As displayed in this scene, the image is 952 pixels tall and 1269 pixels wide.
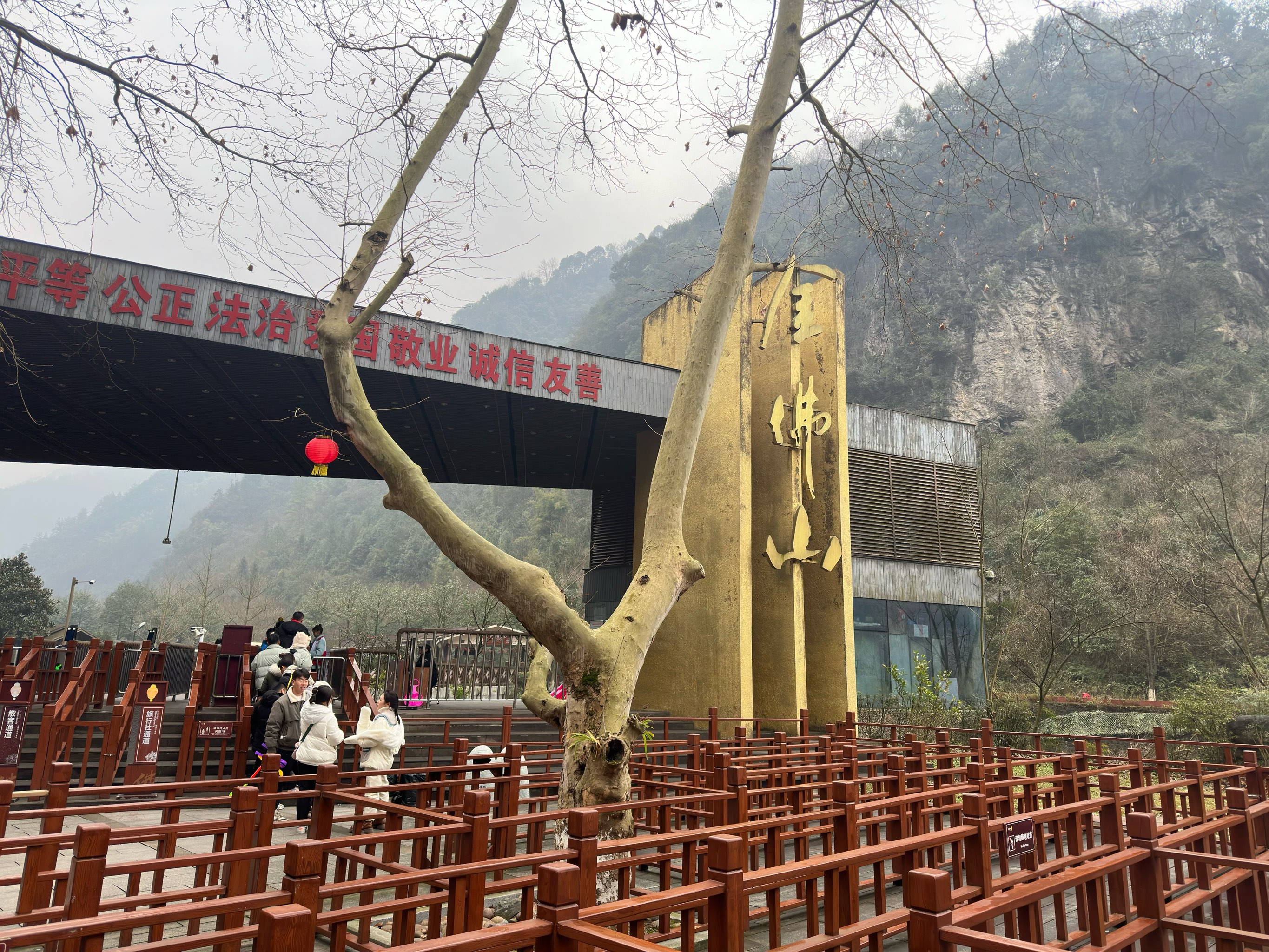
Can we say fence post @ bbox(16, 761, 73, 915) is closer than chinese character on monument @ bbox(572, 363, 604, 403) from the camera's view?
Yes

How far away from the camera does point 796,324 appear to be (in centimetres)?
1337

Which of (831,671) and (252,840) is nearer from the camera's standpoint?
(252,840)

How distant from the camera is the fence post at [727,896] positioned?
84.3 inches

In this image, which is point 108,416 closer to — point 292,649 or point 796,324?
point 292,649

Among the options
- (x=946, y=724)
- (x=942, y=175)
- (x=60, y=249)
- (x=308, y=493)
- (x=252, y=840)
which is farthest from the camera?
(x=308, y=493)

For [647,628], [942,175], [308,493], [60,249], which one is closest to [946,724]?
[647,628]

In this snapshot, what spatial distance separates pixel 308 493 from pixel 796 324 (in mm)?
81371

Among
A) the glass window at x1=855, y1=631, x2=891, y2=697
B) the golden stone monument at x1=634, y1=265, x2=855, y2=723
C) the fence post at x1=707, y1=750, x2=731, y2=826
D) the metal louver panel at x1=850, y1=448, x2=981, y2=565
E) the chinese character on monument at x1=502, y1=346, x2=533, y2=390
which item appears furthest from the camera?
the metal louver panel at x1=850, y1=448, x2=981, y2=565

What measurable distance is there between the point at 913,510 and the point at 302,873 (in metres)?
16.1

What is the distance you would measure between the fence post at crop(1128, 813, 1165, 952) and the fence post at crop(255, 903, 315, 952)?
2996mm

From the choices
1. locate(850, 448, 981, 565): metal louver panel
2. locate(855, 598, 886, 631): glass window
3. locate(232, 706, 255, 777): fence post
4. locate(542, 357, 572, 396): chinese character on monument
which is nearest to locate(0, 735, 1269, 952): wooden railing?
locate(232, 706, 255, 777): fence post

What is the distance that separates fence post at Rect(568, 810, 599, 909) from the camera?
7.84 feet

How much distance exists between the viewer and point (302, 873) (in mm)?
2377

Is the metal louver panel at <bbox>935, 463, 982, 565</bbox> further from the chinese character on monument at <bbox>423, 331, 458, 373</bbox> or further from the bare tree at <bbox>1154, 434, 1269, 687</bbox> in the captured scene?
the chinese character on monument at <bbox>423, 331, 458, 373</bbox>
